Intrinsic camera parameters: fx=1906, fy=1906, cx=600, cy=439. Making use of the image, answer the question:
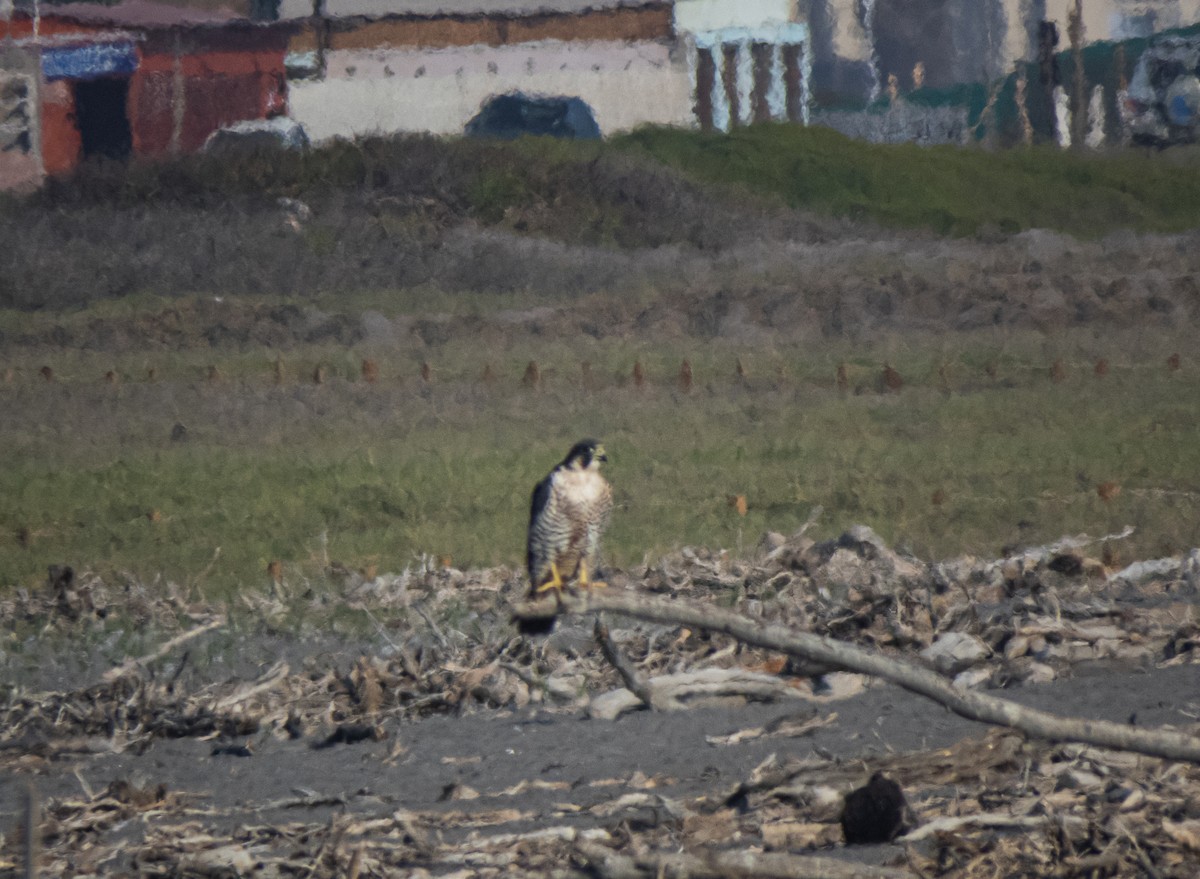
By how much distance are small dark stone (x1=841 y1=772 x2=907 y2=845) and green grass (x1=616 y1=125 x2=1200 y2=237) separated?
2063 cm

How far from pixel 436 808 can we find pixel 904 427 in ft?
30.3

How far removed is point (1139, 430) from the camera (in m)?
14.2

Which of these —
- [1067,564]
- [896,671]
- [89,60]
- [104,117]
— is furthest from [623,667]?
[104,117]

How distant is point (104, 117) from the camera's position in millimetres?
38312

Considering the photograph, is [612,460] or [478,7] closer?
[612,460]

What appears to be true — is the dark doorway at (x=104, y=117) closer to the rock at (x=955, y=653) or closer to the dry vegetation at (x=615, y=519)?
the dry vegetation at (x=615, y=519)

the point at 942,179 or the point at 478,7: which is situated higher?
the point at 478,7

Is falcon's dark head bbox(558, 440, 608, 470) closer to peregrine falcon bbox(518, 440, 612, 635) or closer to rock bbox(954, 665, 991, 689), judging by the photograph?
peregrine falcon bbox(518, 440, 612, 635)

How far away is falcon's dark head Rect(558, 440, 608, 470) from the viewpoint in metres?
7.39

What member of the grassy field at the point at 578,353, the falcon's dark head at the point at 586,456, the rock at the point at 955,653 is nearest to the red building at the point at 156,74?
the grassy field at the point at 578,353

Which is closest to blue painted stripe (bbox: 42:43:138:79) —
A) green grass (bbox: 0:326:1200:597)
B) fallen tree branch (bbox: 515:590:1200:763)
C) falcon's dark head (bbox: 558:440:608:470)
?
green grass (bbox: 0:326:1200:597)

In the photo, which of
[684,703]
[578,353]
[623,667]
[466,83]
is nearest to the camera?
[623,667]

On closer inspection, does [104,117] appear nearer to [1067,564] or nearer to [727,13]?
[727,13]

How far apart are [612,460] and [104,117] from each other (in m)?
27.7
